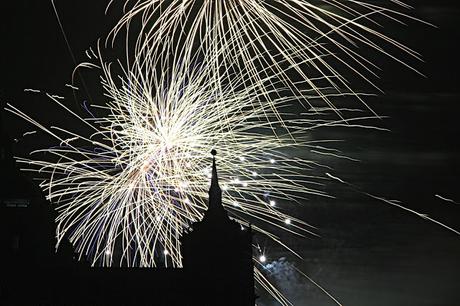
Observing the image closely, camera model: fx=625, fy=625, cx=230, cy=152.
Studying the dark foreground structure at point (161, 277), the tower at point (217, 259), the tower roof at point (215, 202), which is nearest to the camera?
the dark foreground structure at point (161, 277)

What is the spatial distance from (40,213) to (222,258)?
15.2 m

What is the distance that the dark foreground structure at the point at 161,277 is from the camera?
36.2 metres

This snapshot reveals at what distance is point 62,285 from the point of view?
36625 mm

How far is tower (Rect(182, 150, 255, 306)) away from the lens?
123 feet

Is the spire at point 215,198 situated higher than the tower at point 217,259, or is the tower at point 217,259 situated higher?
the spire at point 215,198

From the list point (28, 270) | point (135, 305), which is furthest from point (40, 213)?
point (135, 305)

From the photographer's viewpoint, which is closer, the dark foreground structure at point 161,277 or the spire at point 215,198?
the dark foreground structure at point 161,277

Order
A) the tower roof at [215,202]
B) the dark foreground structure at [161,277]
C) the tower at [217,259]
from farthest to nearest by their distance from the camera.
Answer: the tower roof at [215,202], the tower at [217,259], the dark foreground structure at [161,277]

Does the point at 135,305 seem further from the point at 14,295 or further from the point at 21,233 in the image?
the point at 21,233

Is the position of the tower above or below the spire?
below

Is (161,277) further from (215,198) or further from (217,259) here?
(215,198)

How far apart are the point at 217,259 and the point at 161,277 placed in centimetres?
361

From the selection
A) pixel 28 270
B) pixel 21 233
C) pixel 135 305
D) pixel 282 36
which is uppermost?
pixel 282 36

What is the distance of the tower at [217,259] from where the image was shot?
37.4 metres
